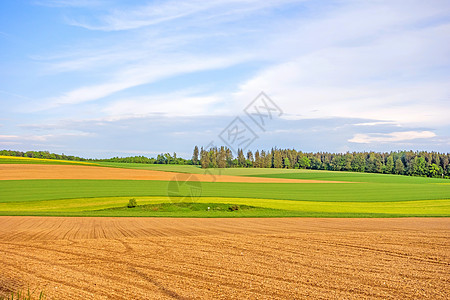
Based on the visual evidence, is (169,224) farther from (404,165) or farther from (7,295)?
(404,165)

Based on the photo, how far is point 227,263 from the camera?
35.2 feet

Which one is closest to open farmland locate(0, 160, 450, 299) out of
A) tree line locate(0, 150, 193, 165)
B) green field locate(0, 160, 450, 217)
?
green field locate(0, 160, 450, 217)

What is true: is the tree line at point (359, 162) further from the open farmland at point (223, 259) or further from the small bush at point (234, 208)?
the open farmland at point (223, 259)

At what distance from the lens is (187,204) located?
1294 inches

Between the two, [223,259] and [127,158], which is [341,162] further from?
[223,259]

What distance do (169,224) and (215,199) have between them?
55.4ft

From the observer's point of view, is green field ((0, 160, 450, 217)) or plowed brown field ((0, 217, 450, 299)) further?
green field ((0, 160, 450, 217))

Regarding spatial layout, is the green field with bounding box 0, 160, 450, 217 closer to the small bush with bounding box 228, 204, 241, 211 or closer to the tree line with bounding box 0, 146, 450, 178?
the small bush with bounding box 228, 204, 241, 211

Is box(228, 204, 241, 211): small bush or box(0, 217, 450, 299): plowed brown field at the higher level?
box(0, 217, 450, 299): plowed brown field

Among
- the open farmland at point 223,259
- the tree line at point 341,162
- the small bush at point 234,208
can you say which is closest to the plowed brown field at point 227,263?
the open farmland at point 223,259

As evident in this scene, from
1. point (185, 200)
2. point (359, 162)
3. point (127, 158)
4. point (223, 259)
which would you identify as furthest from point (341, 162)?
point (223, 259)

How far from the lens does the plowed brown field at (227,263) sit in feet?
27.8

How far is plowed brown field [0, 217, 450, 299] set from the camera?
8.47 meters

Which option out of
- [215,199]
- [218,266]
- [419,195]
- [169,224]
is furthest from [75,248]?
[419,195]
